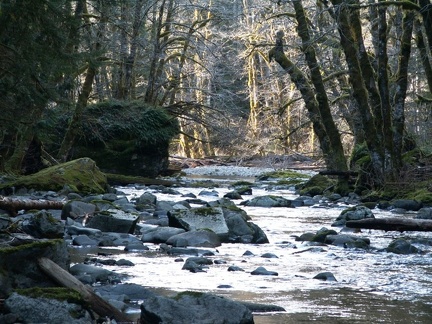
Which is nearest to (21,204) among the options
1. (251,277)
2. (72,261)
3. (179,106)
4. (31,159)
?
(72,261)

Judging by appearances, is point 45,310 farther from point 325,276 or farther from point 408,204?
point 408,204

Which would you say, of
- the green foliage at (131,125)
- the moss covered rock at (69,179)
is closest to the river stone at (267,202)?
the moss covered rock at (69,179)

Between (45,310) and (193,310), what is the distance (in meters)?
0.81

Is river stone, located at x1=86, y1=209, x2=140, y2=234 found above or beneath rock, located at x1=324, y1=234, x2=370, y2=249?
above

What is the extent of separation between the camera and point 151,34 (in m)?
24.1

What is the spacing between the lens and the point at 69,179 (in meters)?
13.9

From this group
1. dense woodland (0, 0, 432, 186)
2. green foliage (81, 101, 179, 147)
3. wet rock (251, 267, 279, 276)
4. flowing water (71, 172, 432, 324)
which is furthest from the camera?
green foliage (81, 101, 179, 147)

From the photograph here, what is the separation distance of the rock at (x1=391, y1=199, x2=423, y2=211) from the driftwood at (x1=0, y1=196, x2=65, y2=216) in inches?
252

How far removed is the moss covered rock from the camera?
1284 centimetres

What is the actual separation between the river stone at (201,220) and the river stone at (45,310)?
15.5 ft

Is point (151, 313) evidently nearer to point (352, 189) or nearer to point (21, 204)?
point (21, 204)

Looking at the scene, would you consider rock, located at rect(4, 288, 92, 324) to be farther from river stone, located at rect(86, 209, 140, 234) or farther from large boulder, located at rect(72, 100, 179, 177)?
large boulder, located at rect(72, 100, 179, 177)

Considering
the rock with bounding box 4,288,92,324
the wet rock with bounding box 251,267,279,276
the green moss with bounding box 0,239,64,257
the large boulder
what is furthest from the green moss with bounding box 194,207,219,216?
the large boulder

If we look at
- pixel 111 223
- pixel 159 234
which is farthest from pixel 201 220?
pixel 111 223
